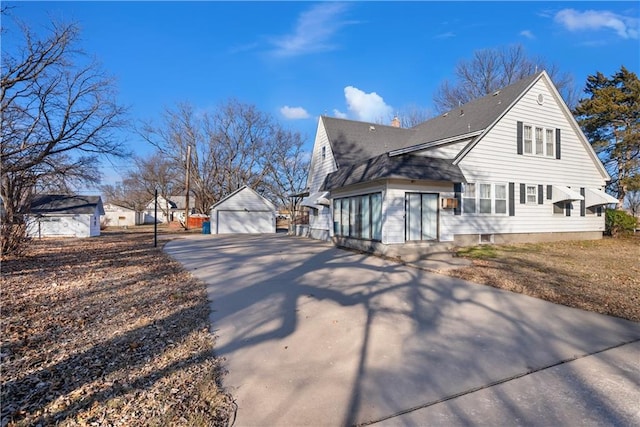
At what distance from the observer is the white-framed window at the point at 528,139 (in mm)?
14719

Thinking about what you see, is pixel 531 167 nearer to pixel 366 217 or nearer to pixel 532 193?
pixel 532 193

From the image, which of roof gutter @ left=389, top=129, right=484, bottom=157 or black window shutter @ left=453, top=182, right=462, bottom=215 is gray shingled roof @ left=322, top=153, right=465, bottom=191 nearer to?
roof gutter @ left=389, top=129, right=484, bottom=157

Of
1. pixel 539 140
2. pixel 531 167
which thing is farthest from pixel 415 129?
pixel 531 167

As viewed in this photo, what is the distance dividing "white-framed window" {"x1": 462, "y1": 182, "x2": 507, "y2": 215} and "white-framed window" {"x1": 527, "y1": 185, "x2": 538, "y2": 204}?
1.46 meters

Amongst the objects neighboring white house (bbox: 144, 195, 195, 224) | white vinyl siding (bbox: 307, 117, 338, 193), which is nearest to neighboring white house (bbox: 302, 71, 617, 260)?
white vinyl siding (bbox: 307, 117, 338, 193)

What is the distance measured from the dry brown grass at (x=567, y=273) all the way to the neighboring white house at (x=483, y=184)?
1.53m

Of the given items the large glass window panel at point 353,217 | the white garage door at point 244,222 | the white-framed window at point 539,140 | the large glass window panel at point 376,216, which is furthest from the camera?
the white garage door at point 244,222

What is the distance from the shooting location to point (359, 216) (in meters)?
14.2

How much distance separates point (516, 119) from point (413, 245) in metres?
7.51

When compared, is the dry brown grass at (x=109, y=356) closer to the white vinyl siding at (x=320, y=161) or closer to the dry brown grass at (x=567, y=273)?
the dry brown grass at (x=567, y=273)

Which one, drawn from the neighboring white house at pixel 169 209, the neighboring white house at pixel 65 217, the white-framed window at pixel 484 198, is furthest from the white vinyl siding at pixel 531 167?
the neighboring white house at pixel 169 209

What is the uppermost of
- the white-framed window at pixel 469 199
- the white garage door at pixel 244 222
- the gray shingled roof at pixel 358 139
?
the gray shingled roof at pixel 358 139

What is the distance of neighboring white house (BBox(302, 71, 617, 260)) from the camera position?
12.4 metres

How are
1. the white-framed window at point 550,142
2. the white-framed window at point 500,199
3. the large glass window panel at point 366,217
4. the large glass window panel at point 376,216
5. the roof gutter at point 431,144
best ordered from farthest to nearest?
the white-framed window at point 550,142 < the white-framed window at point 500,199 < the large glass window panel at point 366,217 < the large glass window panel at point 376,216 < the roof gutter at point 431,144
